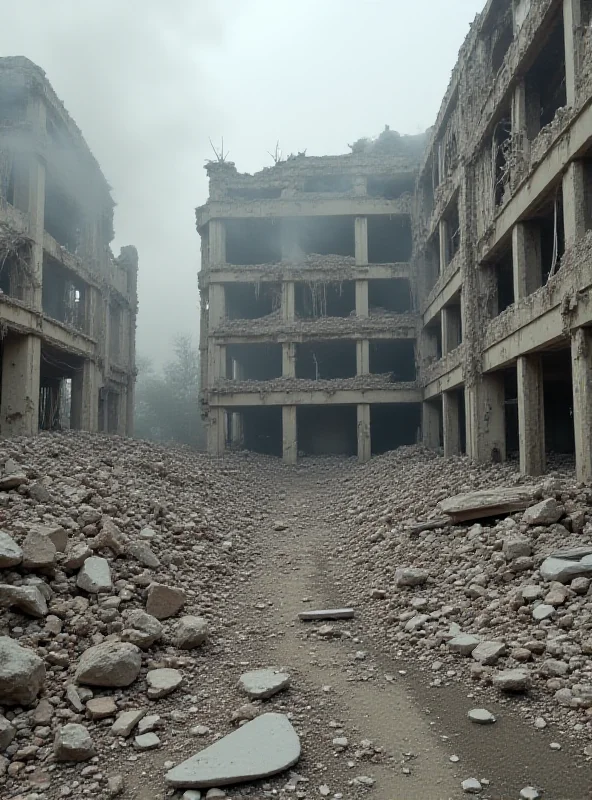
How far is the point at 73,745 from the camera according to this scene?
12.0ft

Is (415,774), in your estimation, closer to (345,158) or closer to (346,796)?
(346,796)

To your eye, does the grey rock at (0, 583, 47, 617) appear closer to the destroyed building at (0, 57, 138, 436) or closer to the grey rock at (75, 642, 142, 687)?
the grey rock at (75, 642, 142, 687)

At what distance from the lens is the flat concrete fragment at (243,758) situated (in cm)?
338

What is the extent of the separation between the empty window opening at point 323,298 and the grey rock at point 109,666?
59.8ft

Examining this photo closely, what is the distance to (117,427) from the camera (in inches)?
914

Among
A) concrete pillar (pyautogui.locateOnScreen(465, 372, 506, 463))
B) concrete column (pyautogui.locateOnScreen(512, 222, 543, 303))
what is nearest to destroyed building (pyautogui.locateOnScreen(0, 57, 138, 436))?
concrete pillar (pyautogui.locateOnScreen(465, 372, 506, 463))

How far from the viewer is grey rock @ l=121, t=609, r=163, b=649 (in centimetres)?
498

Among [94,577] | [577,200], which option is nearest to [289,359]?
[577,200]

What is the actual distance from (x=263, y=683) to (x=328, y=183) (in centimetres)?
2180

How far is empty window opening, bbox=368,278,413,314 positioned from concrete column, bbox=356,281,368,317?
2.28 m

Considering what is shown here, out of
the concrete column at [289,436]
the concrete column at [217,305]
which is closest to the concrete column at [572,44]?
the concrete column at [289,436]

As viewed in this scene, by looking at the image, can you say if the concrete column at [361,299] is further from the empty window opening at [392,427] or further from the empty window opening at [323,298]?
the empty window opening at [392,427]

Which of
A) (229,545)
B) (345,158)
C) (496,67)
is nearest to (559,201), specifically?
(496,67)

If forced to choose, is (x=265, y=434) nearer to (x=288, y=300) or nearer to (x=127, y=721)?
(x=288, y=300)
